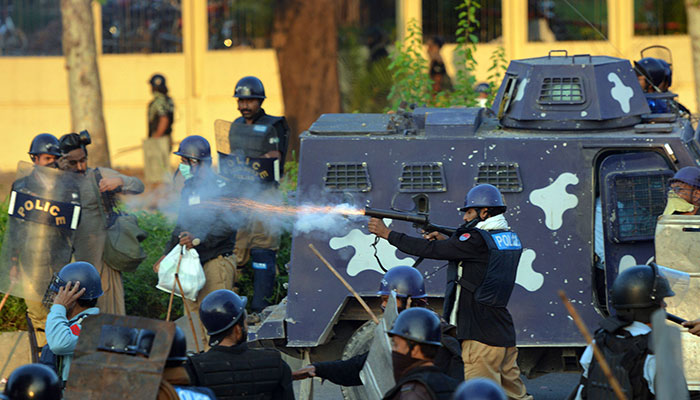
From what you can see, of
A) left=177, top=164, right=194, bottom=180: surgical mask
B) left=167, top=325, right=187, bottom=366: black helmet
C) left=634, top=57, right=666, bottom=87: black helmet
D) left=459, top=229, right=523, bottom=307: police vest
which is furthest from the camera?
left=634, top=57, right=666, bottom=87: black helmet

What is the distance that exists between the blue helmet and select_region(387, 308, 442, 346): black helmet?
11.0 ft

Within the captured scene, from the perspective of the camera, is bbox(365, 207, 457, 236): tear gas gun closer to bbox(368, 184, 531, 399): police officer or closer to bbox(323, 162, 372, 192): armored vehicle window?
bbox(368, 184, 531, 399): police officer

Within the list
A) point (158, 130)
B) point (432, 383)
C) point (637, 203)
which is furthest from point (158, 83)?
point (432, 383)

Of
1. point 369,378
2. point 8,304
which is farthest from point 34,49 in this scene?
point 369,378

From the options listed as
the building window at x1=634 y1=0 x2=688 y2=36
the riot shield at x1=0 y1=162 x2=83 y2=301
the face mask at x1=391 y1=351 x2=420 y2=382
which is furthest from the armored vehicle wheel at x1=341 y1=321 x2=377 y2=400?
the building window at x1=634 y1=0 x2=688 y2=36

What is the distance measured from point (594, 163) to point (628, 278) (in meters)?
2.83

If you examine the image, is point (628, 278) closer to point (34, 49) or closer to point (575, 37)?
point (575, 37)

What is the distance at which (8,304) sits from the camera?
10242mm

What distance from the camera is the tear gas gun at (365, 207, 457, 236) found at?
7.91 m

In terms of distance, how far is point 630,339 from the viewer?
18.3ft

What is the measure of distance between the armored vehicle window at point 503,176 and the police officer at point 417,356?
3333mm

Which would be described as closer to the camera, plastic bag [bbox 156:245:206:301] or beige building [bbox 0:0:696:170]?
plastic bag [bbox 156:245:206:301]

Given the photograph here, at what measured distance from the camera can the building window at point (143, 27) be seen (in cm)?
2122

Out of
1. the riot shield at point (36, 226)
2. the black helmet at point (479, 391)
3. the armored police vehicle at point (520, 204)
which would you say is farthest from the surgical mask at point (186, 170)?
the black helmet at point (479, 391)
